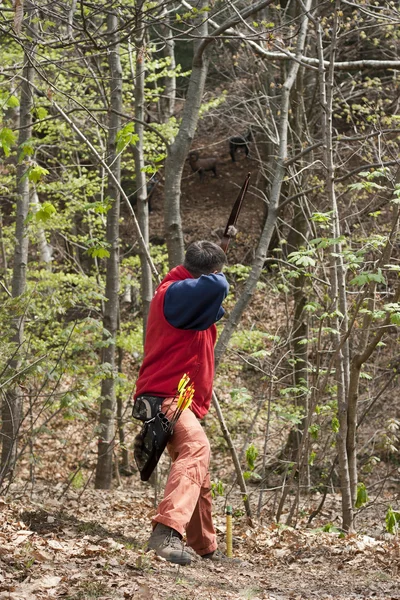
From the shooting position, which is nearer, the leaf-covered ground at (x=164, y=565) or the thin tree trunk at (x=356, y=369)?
the leaf-covered ground at (x=164, y=565)

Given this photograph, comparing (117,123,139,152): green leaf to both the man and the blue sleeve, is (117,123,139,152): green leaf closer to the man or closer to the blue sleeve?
the man

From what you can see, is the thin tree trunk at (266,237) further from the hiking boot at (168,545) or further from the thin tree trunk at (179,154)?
the hiking boot at (168,545)

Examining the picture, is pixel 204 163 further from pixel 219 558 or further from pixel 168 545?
pixel 168 545

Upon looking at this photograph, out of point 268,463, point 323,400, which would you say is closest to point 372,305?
point 323,400

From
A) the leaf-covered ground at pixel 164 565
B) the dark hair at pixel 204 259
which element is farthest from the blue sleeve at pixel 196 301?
the leaf-covered ground at pixel 164 565

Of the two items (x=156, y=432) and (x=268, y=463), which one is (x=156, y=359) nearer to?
(x=156, y=432)

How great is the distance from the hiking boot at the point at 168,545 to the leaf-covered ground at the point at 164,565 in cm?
7

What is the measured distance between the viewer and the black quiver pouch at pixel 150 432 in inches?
204

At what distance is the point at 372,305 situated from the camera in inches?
271

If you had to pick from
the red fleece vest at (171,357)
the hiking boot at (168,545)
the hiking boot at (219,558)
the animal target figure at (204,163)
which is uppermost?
the animal target figure at (204,163)

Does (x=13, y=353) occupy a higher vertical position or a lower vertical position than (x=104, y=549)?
A: higher

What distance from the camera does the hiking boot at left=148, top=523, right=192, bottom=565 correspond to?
4.77 m

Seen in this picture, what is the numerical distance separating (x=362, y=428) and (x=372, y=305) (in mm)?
6048

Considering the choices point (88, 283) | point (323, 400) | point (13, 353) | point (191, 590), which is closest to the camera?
point (191, 590)
